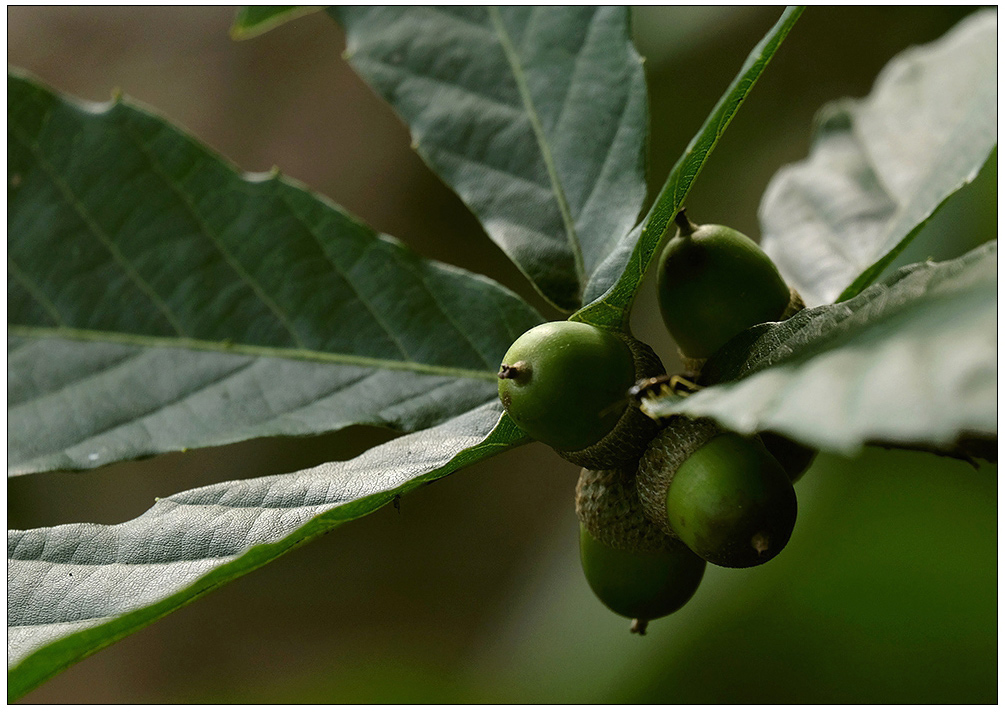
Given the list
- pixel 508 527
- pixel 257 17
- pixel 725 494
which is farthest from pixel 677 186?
pixel 508 527

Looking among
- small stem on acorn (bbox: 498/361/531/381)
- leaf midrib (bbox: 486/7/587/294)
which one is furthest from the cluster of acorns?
leaf midrib (bbox: 486/7/587/294)

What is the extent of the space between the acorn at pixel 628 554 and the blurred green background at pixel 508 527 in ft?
3.12

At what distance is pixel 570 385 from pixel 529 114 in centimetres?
53

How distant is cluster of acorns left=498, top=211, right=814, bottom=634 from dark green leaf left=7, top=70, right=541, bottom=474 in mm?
229

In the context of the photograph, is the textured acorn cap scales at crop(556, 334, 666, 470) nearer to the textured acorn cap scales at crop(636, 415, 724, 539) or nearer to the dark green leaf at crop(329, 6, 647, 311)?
the textured acorn cap scales at crop(636, 415, 724, 539)

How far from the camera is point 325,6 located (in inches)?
44.1

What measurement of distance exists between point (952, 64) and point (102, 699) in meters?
3.57

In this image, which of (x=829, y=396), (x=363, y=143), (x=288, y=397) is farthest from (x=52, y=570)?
(x=363, y=143)

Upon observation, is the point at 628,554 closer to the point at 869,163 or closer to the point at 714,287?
the point at 714,287

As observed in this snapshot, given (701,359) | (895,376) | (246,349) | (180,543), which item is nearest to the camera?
(895,376)

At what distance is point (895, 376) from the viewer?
408mm

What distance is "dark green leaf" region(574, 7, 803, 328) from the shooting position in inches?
25.6

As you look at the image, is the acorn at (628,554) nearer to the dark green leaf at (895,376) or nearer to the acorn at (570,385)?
the acorn at (570,385)

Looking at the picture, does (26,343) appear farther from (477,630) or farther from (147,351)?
(477,630)
